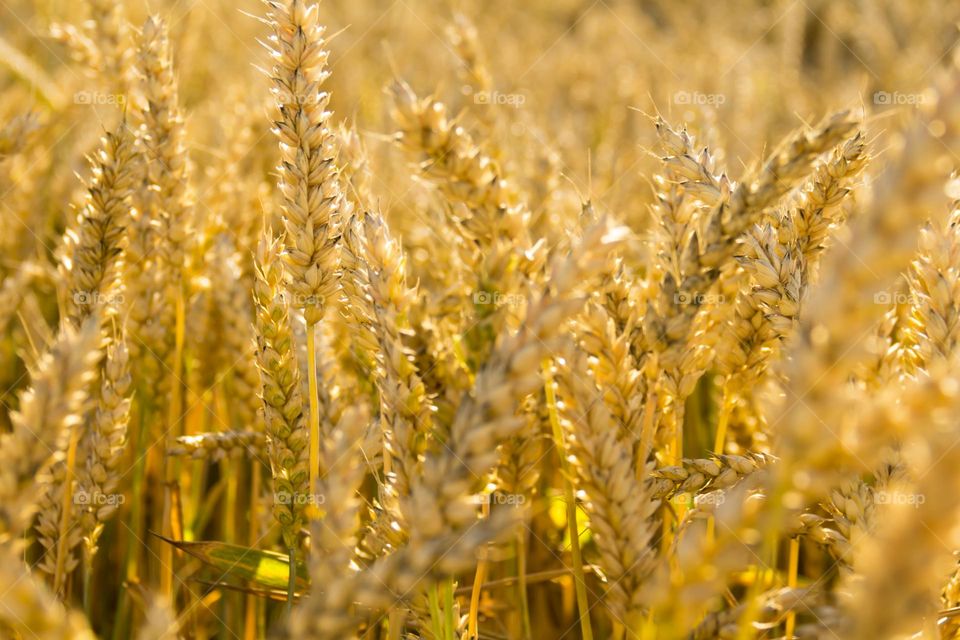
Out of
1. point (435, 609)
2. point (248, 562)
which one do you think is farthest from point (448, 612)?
point (248, 562)

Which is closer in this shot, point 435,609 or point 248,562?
point 435,609

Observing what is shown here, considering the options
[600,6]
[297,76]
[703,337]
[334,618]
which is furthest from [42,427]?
[600,6]

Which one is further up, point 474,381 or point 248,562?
point 474,381

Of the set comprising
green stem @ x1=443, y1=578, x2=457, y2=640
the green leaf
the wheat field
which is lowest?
green stem @ x1=443, y1=578, x2=457, y2=640

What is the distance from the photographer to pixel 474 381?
859 mm

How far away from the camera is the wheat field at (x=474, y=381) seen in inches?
25.4

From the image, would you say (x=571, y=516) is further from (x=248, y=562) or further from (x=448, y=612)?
(x=248, y=562)

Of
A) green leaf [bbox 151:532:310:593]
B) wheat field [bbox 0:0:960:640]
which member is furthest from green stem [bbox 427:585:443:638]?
green leaf [bbox 151:532:310:593]

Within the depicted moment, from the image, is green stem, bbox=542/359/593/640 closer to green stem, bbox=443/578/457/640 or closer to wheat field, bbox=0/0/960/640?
wheat field, bbox=0/0/960/640

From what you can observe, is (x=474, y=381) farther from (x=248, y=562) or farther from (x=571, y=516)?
(x=248, y=562)

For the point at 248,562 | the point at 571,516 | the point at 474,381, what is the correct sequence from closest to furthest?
the point at 474,381
the point at 571,516
the point at 248,562

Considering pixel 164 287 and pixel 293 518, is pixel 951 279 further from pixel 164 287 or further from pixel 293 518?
pixel 164 287

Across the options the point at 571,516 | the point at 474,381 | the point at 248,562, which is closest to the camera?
the point at 474,381

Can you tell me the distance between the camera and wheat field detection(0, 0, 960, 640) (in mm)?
645
